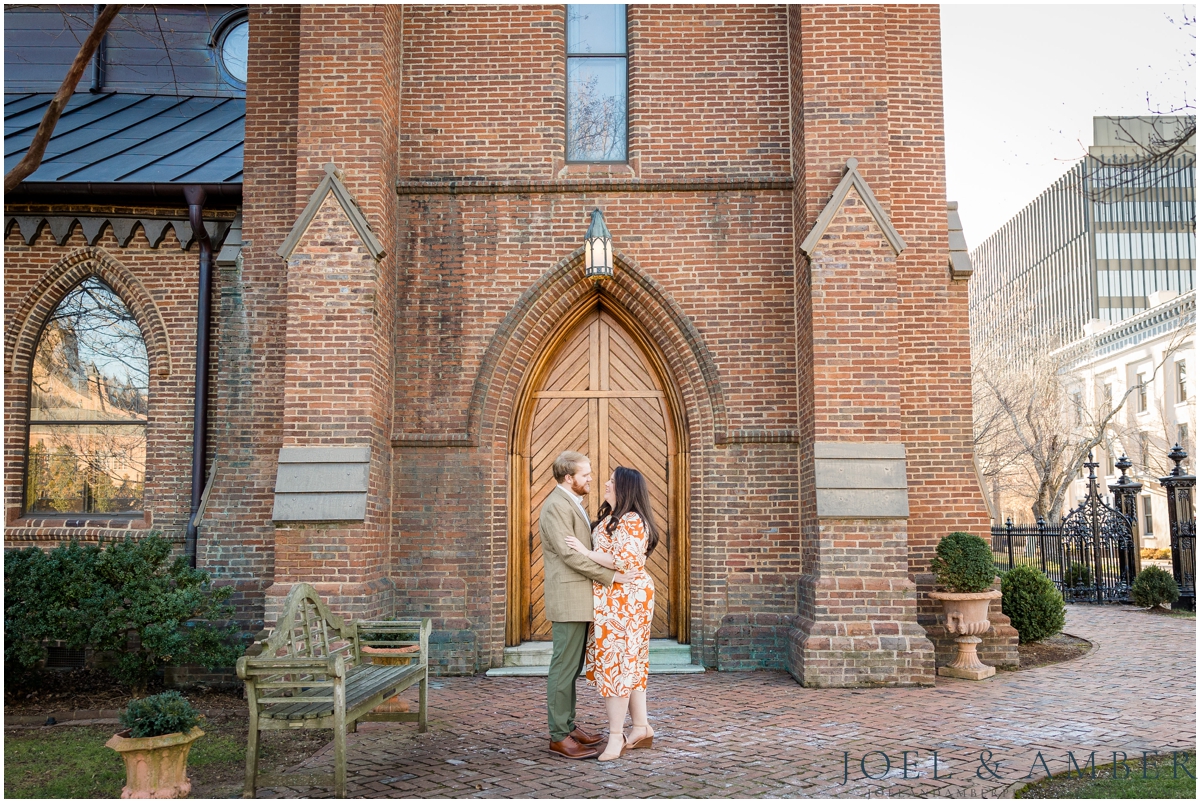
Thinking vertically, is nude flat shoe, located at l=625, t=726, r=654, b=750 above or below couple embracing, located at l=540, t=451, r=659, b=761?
below

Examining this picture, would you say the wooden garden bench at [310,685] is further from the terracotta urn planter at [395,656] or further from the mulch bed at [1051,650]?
the mulch bed at [1051,650]

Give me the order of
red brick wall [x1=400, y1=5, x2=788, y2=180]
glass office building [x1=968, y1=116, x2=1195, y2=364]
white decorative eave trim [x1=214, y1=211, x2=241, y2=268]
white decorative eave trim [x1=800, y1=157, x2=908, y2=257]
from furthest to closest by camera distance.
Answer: glass office building [x1=968, y1=116, x2=1195, y2=364], white decorative eave trim [x1=214, y1=211, x2=241, y2=268], red brick wall [x1=400, y1=5, x2=788, y2=180], white decorative eave trim [x1=800, y1=157, x2=908, y2=257]

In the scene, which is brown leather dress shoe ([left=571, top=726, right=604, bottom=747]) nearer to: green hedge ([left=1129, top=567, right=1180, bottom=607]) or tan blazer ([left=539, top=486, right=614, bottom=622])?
tan blazer ([left=539, top=486, right=614, bottom=622])

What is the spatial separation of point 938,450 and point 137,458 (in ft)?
27.5

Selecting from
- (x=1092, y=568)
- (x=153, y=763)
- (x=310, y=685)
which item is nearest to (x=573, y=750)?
(x=310, y=685)

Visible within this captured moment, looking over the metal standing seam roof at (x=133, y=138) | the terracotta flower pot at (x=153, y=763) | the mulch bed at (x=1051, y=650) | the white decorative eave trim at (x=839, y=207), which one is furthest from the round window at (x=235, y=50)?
the mulch bed at (x=1051, y=650)

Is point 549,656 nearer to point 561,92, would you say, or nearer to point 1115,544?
point 561,92

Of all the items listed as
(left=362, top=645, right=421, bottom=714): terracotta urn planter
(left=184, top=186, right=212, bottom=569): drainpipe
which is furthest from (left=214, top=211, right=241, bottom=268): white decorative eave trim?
(left=362, top=645, right=421, bottom=714): terracotta urn planter

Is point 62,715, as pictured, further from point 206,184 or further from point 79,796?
point 206,184

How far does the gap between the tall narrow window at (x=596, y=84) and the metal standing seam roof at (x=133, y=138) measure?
3667mm

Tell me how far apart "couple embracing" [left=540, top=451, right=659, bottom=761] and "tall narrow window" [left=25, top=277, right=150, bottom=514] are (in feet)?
20.7

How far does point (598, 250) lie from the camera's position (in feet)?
29.3

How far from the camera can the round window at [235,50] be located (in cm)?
1309

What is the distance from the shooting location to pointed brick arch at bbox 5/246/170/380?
10156 millimetres
